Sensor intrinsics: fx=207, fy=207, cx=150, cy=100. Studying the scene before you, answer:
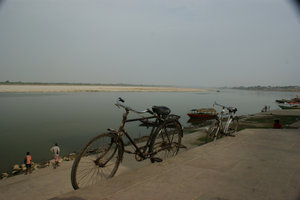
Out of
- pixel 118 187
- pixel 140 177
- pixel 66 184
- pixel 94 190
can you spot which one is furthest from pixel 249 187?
pixel 66 184

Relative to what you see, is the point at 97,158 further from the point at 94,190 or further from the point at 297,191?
the point at 297,191

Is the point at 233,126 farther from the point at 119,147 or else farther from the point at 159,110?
the point at 119,147

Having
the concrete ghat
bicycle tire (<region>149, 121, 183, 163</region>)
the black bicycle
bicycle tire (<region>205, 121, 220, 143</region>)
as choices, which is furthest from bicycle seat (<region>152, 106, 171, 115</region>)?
bicycle tire (<region>205, 121, 220, 143</region>)

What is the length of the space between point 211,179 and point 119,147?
1380mm

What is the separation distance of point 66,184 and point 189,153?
4.44 m

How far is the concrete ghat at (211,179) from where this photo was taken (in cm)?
239

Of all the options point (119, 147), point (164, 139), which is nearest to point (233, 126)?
point (164, 139)

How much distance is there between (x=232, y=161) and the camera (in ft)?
12.3

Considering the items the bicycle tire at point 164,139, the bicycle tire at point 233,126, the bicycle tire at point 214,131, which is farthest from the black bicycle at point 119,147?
the bicycle tire at point 233,126

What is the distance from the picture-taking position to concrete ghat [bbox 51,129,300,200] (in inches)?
94.2

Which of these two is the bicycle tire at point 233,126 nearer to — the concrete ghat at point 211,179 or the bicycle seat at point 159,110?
the concrete ghat at point 211,179

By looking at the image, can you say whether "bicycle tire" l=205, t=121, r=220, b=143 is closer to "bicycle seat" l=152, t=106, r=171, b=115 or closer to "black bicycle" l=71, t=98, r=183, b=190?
"black bicycle" l=71, t=98, r=183, b=190

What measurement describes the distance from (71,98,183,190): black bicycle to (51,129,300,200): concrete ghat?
25 cm

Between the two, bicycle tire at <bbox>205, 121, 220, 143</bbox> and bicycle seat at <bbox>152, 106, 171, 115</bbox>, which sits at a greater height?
bicycle seat at <bbox>152, 106, 171, 115</bbox>
